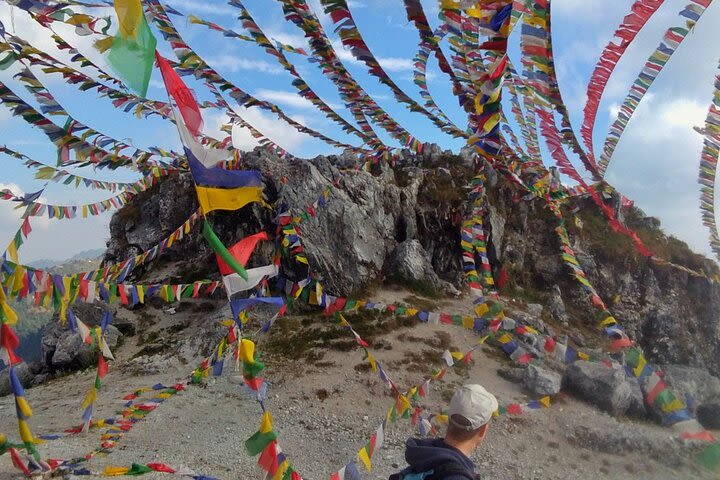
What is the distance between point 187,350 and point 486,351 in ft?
38.5

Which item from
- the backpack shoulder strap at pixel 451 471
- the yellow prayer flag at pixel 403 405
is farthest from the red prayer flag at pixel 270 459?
the yellow prayer flag at pixel 403 405

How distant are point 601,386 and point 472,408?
1371 centimetres

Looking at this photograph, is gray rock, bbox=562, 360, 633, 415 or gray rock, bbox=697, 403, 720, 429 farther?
gray rock, bbox=697, 403, 720, 429

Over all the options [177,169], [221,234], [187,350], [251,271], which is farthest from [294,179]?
[251,271]

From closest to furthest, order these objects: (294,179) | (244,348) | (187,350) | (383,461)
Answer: (244,348) → (383,461) → (187,350) → (294,179)

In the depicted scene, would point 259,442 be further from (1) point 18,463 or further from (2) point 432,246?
(2) point 432,246

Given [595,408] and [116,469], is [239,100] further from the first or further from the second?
[595,408]

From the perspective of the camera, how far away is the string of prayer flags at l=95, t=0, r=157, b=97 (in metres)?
4.17

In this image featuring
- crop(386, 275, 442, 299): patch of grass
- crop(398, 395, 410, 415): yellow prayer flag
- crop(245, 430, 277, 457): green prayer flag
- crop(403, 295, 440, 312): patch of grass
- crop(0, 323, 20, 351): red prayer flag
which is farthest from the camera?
crop(386, 275, 442, 299): patch of grass

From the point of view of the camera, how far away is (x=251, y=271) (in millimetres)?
5691

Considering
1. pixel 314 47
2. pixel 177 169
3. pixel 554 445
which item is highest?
pixel 314 47

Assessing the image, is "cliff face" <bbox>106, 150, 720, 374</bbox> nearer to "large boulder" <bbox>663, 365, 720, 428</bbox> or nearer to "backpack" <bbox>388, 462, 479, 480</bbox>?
"large boulder" <bbox>663, 365, 720, 428</bbox>

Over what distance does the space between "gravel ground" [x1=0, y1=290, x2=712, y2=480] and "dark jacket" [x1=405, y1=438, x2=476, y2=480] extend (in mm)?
7174

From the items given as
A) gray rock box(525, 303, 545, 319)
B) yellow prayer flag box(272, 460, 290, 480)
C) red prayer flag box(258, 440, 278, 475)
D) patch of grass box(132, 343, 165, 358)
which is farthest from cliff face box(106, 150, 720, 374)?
red prayer flag box(258, 440, 278, 475)
